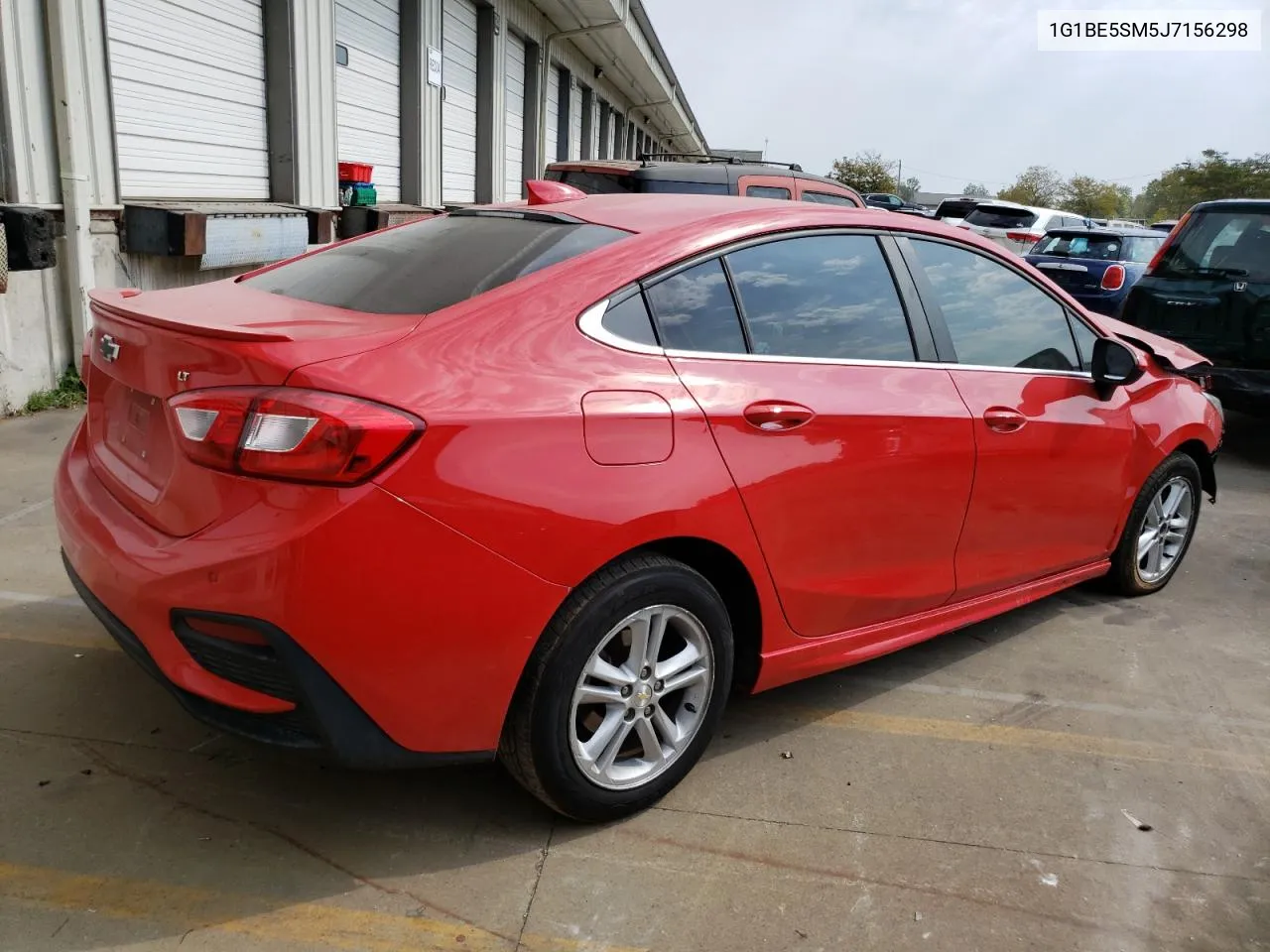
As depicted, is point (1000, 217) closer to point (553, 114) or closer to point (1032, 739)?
point (553, 114)

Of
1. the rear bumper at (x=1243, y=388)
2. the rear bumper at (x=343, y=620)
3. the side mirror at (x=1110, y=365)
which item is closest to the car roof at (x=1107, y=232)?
the rear bumper at (x=1243, y=388)

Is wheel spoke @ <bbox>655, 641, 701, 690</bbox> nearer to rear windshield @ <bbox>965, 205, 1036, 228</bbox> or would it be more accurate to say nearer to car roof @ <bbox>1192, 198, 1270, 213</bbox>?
car roof @ <bbox>1192, 198, 1270, 213</bbox>

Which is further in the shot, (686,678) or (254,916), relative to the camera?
(686,678)

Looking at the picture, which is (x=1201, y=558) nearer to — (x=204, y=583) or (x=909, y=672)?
(x=909, y=672)

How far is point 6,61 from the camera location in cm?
594

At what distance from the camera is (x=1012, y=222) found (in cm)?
1798

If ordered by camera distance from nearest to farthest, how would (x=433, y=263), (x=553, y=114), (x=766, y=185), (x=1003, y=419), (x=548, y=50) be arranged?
(x=433, y=263) < (x=1003, y=419) < (x=766, y=185) < (x=548, y=50) < (x=553, y=114)

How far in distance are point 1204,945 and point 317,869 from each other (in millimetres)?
2074

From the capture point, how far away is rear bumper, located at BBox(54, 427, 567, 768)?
2123 mm

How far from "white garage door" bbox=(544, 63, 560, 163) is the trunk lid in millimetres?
16949

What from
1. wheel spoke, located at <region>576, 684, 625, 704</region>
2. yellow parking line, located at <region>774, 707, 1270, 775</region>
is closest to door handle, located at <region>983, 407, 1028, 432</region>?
yellow parking line, located at <region>774, 707, 1270, 775</region>

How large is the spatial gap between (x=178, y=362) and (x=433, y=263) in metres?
0.77

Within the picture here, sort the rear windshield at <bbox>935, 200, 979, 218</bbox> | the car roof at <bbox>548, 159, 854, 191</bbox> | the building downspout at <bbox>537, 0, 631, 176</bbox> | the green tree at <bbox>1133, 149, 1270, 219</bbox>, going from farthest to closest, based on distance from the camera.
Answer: the green tree at <bbox>1133, 149, 1270, 219</bbox> → the rear windshield at <bbox>935, 200, 979, 218</bbox> → the building downspout at <bbox>537, 0, 631, 176</bbox> → the car roof at <bbox>548, 159, 854, 191</bbox>

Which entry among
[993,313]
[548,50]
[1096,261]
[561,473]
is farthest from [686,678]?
[548,50]
